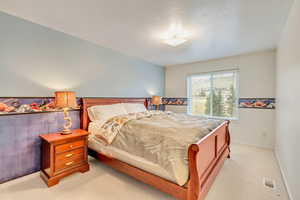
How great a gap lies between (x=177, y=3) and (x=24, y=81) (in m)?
2.55

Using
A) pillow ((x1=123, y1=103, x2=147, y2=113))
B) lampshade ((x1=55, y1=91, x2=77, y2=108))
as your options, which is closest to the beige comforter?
lampshade ((x1=55, y1=91, x2=77, y2=108))

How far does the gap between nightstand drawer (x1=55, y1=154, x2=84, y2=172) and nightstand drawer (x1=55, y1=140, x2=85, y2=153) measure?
157 millimetres

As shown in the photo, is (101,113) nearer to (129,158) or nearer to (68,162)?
(68,162)

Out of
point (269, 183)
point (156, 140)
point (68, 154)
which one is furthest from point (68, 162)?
point (269, 183)

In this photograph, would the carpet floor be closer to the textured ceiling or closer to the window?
the window

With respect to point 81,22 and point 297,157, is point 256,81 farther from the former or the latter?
point 81,22

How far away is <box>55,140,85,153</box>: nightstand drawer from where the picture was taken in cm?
208

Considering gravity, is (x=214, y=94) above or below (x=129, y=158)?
above

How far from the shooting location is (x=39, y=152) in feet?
7.73

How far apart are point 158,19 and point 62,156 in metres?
2.54

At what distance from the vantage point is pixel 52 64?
2514 mm

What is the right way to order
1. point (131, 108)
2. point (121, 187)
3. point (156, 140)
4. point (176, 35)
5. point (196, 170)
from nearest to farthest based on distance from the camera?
point (196, 170)
point (156, 140)
point (121, 187)
point (176, 35)
point (131, 108)

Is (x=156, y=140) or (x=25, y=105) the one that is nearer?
(x=156, y=140)

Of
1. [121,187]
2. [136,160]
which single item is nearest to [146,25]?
[136,160]
